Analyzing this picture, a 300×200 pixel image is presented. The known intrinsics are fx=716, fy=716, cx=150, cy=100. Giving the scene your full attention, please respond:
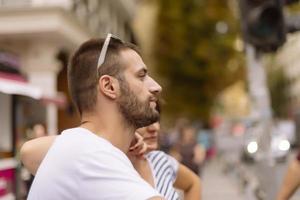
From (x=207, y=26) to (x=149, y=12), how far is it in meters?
4.96

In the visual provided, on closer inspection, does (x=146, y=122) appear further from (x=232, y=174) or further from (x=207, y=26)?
(x=207, y=26)

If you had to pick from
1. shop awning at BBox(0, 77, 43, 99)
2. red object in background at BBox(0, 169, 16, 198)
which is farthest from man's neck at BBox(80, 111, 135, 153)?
shop awning at BBox(0, 77, 43, 99)

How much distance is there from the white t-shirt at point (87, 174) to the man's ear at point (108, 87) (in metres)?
0.12

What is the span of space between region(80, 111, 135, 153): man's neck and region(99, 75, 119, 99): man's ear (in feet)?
0.20

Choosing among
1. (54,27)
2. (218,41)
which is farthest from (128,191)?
(218,41)

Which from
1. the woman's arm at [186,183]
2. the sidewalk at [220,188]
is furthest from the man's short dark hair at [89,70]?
the sidewalk at [220,188]

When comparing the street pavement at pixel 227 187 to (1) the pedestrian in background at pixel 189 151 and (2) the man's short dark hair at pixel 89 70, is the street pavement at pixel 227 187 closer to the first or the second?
(1) the pedestrian in background at pixel 189 151

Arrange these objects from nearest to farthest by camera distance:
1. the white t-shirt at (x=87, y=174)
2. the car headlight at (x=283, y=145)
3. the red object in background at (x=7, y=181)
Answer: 1. the white t-shirt at (x=87, y=174)
2. the red object in background at (x=7, y=181)
3. the car headlight at (x=283, y=145)

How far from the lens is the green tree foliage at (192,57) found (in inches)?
1543

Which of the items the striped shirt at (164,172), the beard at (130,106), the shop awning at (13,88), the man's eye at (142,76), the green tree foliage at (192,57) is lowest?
the green tree foliage at (192,57)

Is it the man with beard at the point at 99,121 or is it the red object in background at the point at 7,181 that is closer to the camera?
the man with beard at the point at 99,121

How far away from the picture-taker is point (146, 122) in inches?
78.6

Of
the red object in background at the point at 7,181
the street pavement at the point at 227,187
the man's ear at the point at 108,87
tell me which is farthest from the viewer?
the street pavement at the point at 227,187

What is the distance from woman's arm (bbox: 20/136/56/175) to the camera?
2.32m
